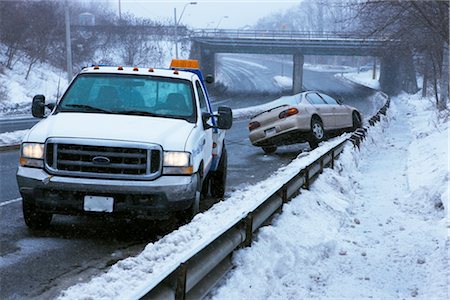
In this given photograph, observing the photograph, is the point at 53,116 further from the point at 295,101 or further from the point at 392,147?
the point at 392,147

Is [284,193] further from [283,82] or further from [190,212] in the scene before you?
[283,82]

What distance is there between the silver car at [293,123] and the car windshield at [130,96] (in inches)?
298

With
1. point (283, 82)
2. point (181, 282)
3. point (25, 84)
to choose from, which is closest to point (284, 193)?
point (181, 282)

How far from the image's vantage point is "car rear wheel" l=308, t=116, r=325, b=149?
15758 millimetres

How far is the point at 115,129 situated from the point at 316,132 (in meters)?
10.2

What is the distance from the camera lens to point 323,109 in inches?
646

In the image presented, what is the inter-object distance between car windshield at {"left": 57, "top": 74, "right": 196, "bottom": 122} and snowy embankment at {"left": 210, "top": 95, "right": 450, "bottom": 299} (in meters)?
1.93

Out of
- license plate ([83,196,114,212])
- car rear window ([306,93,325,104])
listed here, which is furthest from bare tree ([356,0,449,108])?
license plate ([83,196,114,212])

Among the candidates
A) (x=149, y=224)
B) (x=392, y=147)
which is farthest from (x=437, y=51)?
(x=149, y=224)

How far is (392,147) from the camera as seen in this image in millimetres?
16391

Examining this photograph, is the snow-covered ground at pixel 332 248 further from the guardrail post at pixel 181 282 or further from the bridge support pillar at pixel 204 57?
the bridge support pillar at pixel 204 57

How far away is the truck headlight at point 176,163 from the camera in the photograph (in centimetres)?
626

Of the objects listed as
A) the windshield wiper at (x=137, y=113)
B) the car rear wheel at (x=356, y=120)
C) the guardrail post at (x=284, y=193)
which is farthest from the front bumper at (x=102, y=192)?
the car rear wheel at (x=356, y=120)

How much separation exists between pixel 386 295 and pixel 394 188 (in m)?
5.15
